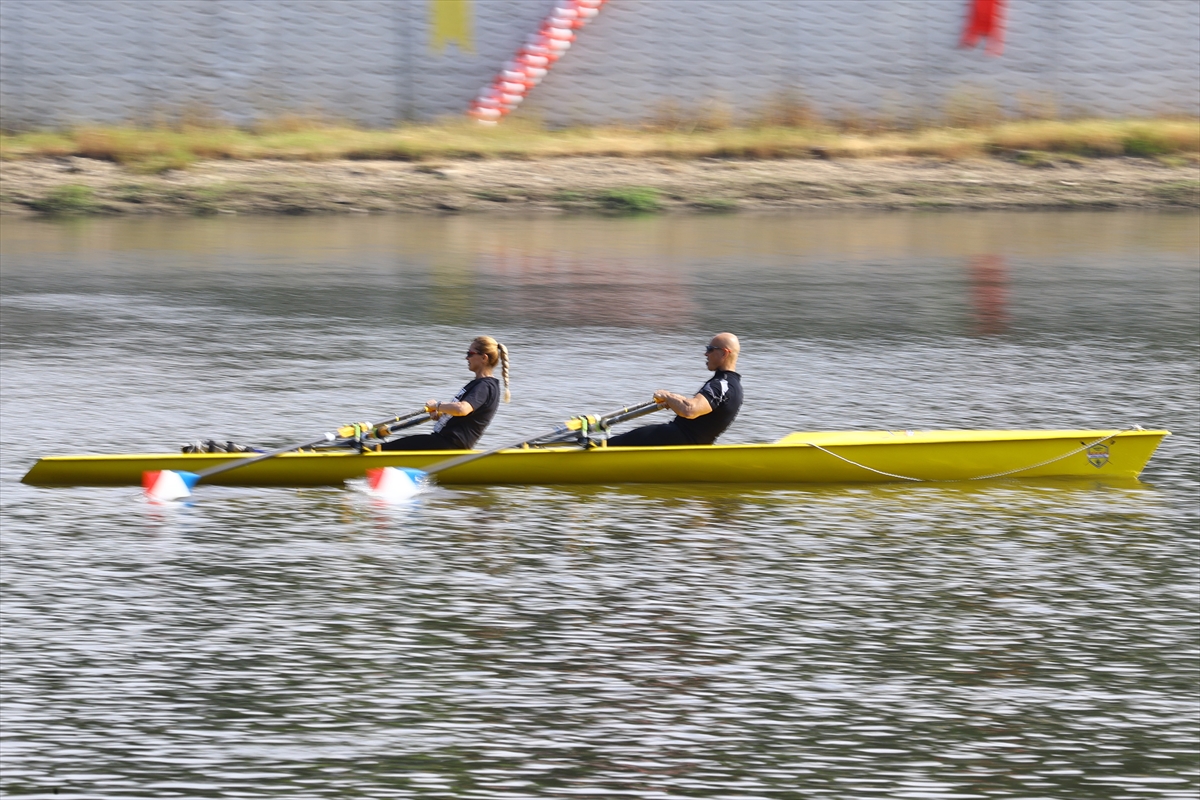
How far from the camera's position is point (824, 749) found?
838cm

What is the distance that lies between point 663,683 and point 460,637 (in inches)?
48.2

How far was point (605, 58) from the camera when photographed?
34.4m

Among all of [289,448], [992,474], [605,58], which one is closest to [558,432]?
[289,448]

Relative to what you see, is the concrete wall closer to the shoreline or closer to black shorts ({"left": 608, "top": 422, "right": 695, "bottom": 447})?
the shoreline

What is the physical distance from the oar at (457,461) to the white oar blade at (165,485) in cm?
122

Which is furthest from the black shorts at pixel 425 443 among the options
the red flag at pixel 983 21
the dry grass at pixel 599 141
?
the red flag at pixel 983 21

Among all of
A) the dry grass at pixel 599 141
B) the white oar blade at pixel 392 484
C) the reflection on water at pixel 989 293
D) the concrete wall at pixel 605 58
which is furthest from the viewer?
the concrete wall at pixel 605 58

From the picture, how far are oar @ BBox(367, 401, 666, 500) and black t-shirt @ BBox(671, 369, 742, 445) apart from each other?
0.98 ft

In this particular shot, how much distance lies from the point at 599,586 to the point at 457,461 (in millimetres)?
2491

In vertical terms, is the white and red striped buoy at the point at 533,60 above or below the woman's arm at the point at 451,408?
above

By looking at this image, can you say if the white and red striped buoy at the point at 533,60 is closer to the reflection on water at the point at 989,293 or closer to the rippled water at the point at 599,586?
the reflection on water at the point at 989,293

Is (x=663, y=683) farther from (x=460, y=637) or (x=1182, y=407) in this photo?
(x=1182, y=407)

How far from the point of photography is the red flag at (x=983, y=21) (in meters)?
34.7

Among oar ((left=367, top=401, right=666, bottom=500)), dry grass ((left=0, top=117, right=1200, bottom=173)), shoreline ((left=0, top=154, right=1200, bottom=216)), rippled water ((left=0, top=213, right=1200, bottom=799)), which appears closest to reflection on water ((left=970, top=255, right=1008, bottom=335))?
rippled water ((left=0, top=213, right=1200, bottom=799))
